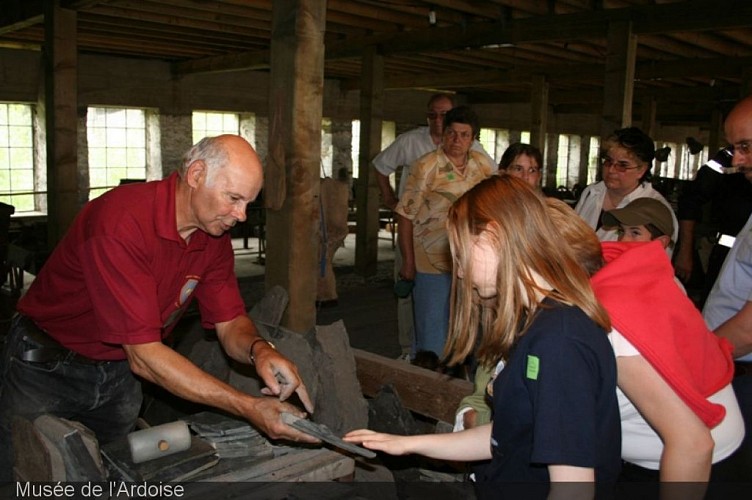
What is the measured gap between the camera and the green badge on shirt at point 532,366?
4.45 feet

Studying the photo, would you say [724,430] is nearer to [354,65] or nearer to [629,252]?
[629,252]

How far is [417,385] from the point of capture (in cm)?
333

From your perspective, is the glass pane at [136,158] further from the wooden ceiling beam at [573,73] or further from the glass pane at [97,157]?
the wooden ceiling beam at [573,73]

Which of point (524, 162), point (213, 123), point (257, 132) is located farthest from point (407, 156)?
point (213, 123)

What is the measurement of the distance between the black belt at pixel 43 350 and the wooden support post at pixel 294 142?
124 centimetres

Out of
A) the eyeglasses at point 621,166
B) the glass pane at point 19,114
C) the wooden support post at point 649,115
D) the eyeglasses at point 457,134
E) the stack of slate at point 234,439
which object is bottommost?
the stack of slate at point 234,439

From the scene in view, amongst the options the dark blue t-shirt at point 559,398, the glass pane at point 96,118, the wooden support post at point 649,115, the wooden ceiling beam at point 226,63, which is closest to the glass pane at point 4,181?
the glass pane at point 96,118

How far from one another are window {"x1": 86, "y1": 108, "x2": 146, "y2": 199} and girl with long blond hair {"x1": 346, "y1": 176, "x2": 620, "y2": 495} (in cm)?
1204

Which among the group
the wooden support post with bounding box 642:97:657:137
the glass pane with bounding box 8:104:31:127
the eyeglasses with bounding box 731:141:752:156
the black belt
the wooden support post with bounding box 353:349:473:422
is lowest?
the wooden support post with bounding box 353:349:473:422

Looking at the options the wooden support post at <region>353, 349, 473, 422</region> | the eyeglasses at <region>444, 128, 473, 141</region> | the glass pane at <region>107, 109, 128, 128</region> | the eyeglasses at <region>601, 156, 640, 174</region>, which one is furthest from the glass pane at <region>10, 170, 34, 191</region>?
the eyeglasses at <region>601, 156, 640, 174</region>

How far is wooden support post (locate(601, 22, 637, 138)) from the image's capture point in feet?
22.2

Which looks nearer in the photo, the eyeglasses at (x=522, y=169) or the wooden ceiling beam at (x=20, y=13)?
the eyeglasses at (x=522, y=169)

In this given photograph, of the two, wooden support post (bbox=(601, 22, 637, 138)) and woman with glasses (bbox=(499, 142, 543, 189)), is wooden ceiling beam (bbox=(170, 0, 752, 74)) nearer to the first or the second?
wooden support post (bbox=(601, 22, 637, 138))

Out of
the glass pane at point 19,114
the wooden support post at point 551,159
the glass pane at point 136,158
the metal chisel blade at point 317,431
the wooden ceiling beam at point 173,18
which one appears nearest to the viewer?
the metal chisel blade at point 317,431
